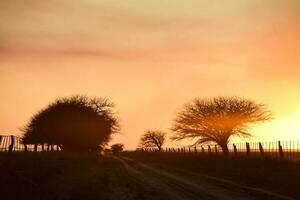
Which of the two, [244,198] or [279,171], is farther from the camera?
[279,171]

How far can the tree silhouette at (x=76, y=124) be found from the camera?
74438 millimetres

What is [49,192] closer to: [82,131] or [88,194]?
[88,194]

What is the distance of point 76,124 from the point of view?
73.9m

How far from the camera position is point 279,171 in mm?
30547

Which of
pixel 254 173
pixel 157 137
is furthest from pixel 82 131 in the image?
pixel 157 137

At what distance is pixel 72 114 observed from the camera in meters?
75.5

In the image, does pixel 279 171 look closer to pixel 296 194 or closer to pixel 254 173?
pixel 254 173

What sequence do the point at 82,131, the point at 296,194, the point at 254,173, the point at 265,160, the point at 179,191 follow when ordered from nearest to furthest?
1. the point at 296,194
2. the point at 179,191
3. the point at 254,173
4. the point at 265,160
5. the point at 82,131

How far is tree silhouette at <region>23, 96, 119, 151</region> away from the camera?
244ft

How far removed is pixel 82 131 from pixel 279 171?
158 ft

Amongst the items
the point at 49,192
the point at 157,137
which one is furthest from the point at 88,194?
the point at 157,137

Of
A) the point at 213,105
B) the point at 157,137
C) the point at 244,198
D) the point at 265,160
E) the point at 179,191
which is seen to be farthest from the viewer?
the point at 157,137

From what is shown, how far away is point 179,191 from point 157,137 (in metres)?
144

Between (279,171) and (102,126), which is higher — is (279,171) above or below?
below
